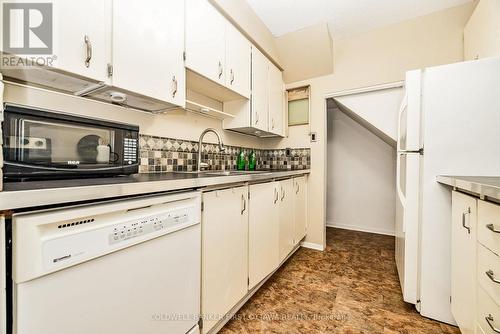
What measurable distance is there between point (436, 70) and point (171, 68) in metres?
1.70

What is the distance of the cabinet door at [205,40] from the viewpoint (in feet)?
4.60

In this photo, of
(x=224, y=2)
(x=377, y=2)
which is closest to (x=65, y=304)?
(x=224, y=2)

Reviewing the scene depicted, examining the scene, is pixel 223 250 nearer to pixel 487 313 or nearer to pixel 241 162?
pixel 487 313

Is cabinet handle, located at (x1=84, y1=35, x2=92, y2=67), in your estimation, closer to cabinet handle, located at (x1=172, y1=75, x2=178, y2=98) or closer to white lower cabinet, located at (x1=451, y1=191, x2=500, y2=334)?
cabinet handle, located at (x1=172, y1=75, x2=178, y2=98)

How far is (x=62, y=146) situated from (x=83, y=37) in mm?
480

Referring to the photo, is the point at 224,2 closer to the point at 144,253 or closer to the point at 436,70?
the point at 436,70

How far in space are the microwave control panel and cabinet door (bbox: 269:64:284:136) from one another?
1.62 metres

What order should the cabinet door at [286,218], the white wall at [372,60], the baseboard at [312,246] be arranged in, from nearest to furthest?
the cabinet door at [286,218]
the white wall at [372,60]
the baseboard at [312,246]

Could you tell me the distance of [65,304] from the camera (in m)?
0.61

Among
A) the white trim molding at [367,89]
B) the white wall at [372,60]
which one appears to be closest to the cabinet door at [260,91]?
the white wall at [372,60]

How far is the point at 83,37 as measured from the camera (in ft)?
3.01

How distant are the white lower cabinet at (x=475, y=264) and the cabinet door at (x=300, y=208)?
4.08 feet

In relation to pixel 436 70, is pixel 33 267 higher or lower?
lower

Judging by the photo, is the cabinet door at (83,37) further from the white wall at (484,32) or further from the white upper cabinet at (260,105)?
the white wall at (484,32)
